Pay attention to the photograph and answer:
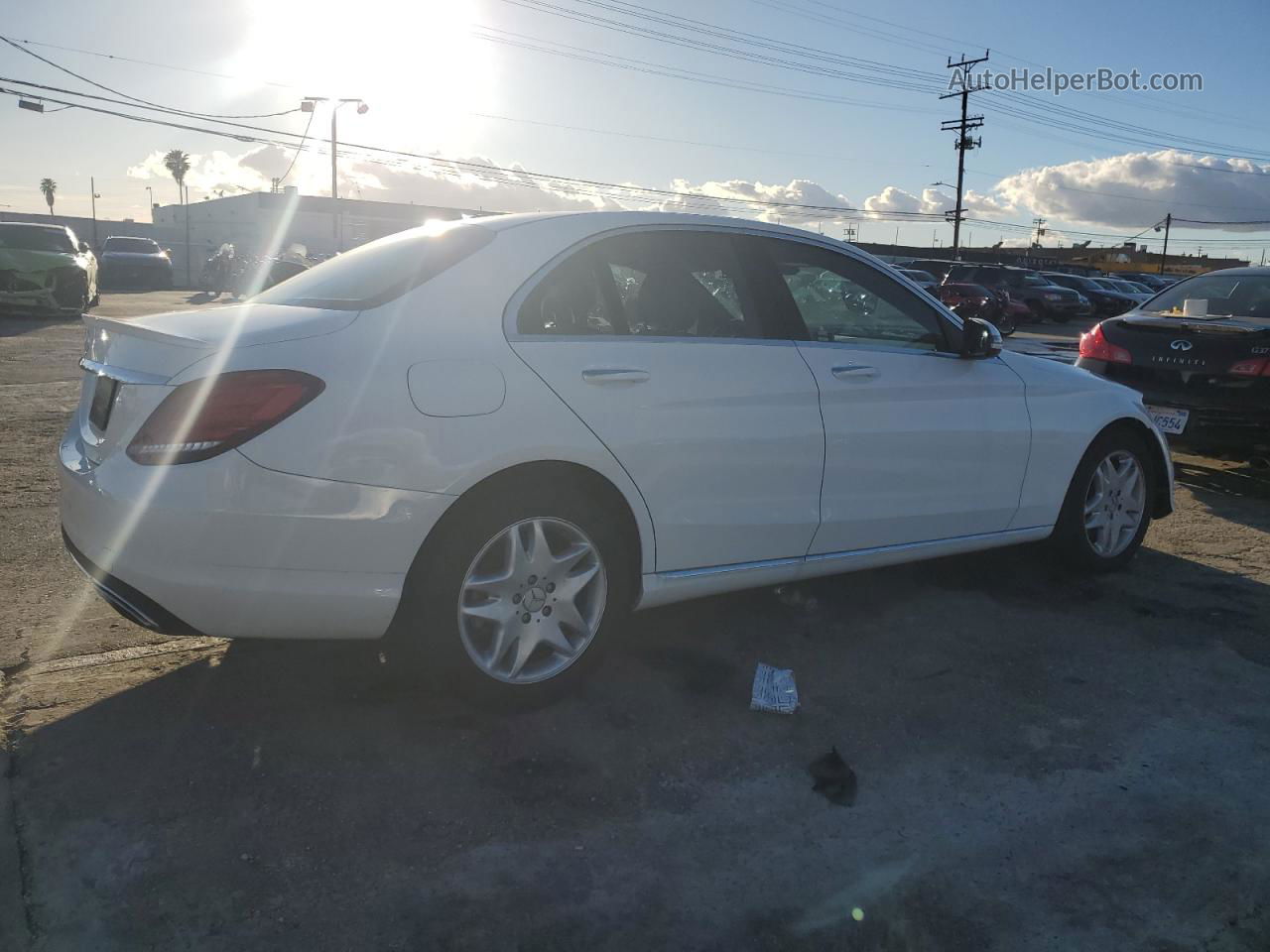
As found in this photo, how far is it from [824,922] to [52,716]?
235cm

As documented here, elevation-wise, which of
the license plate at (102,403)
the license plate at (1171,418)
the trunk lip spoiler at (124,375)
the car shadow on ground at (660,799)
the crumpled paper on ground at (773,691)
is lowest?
the car shadow on ground at (660,799)

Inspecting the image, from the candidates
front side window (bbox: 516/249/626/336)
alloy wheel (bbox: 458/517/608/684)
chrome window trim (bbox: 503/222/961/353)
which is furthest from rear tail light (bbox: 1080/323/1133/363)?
alloy wheel (bbox: 458/517/608/684)

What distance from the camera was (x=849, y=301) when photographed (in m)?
3.96

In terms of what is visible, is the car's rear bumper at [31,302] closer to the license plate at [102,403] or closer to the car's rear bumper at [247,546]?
the license plate at [102,403]

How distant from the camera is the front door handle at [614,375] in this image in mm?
3119

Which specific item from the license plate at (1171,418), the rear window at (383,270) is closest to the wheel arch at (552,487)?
the rear window at (383,270)

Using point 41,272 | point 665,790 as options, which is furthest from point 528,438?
point 41,272

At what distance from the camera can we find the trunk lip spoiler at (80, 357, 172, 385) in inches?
108

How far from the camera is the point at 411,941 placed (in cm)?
215

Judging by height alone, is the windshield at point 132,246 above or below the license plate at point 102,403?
above

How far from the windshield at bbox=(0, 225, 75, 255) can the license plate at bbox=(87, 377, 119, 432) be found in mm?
17605

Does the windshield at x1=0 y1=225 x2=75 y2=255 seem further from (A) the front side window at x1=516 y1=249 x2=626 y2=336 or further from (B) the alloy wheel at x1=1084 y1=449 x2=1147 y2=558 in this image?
(B) the alloy wheel at x1=1084 y1=449 x2=1147 y2=558

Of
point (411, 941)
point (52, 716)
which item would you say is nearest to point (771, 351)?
point (411, 941)

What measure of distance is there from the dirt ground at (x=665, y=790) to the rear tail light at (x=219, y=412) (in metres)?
0.89
